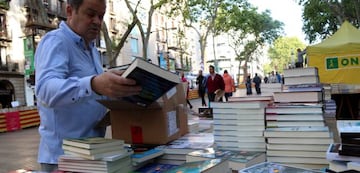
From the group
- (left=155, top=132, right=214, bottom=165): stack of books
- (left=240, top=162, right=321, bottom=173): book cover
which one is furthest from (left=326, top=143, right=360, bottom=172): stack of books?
(left=155, top=132, right=214, bottom=165): stack of books

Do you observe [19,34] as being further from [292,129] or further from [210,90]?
[292,129]

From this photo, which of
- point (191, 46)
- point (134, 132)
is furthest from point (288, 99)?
point (191, 46)

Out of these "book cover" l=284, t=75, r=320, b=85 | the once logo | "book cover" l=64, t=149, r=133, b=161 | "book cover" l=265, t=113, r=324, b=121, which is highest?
the once logo

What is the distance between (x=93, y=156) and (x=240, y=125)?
2.45 ft

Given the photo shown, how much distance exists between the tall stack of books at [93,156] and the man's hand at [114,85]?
9.5 inches

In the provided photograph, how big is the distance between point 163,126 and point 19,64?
2763 cm

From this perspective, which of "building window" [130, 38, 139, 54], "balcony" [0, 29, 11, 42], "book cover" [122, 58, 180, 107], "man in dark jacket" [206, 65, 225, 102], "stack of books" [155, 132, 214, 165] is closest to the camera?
"book cover" [122, 58, 180, 107]

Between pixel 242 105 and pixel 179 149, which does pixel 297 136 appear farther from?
pixel 179 149

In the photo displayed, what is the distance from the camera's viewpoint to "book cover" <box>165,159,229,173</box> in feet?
4.12

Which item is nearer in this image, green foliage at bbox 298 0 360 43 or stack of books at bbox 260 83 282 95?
stack of books at bbox 260 83 282 95

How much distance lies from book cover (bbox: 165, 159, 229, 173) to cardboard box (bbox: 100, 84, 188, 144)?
0.38 metres

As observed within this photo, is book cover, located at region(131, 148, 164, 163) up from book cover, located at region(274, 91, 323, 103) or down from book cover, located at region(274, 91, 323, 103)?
down

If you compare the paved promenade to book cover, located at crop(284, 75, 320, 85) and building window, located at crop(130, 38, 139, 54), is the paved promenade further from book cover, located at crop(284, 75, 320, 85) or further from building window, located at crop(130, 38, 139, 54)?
building window, located at crop(130, 38, 139, 54)

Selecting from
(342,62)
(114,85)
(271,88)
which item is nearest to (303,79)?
(271,88)
